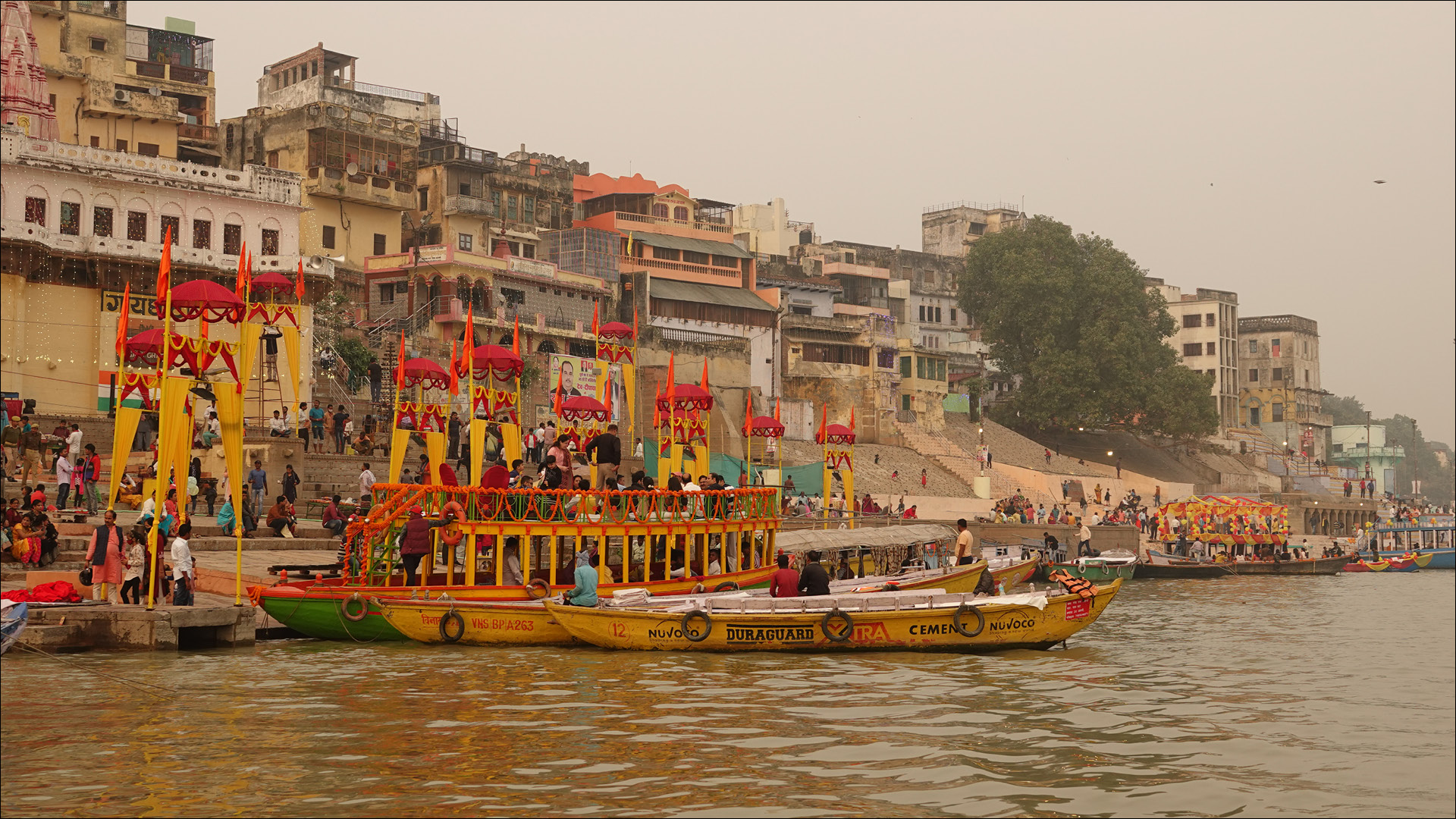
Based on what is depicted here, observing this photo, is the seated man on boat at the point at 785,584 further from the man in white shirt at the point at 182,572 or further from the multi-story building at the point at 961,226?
the multi-story building at the point at 961,226

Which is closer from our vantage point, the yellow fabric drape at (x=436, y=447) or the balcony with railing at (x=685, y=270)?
the yellow fabric drape at (x=436, y=447)

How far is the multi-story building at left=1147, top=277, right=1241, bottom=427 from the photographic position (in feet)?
316

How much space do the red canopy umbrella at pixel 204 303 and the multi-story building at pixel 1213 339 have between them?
82.1 metres

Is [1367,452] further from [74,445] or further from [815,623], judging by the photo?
[74,445]

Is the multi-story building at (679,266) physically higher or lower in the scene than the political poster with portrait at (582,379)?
higher

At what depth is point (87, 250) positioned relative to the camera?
135 feet

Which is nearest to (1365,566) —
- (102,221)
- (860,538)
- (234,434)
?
(860,538)

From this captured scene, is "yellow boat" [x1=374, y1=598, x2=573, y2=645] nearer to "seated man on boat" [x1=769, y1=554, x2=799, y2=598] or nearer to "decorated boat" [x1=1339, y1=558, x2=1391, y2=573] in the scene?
"seated man on boat" [x1=769, y1=554, x2=799, y2=598]

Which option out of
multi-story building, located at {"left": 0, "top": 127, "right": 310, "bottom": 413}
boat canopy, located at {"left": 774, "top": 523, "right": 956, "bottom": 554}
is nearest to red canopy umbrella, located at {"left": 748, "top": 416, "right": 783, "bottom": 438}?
→ boat canopy, located at {"left": 774, "top": 523, "right": 956, "bottom": 554}

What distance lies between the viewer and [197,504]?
30703 mm

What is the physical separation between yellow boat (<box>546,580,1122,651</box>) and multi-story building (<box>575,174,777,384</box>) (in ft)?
136

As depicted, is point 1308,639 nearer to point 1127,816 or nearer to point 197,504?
point 1127,816

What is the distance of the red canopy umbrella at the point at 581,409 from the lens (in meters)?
35.5

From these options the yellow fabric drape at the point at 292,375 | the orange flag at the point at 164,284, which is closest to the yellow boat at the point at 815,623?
the orange flag at the point at 164,284
